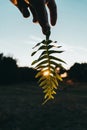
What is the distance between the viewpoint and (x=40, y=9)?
73 centimetres

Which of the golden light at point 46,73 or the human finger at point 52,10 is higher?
the human finger at point 52,10

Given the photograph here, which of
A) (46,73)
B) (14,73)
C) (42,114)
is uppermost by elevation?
(14,73)

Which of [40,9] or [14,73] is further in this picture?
[14,73]

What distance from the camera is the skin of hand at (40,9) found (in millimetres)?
730

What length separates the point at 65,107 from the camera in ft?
77.8

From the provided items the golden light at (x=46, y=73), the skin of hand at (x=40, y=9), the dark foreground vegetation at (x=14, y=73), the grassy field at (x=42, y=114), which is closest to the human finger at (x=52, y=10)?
the skin of hand at (x=40, y=9)

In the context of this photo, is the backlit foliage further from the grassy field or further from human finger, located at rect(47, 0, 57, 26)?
the grassy field

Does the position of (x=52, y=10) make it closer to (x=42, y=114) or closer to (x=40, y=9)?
(x=40, y=9)

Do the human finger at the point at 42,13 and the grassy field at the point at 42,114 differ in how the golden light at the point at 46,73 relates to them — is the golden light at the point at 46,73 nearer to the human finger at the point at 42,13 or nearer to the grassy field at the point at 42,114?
the human finger at the point at 42,13

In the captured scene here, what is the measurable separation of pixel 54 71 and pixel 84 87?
35.2 m

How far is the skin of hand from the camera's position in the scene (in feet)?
2.40

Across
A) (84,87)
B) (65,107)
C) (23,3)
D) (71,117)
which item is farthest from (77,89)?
(23,3)

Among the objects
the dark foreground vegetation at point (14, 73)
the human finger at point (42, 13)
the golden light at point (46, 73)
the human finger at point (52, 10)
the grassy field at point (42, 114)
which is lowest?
the grassy field at point (42, 114)

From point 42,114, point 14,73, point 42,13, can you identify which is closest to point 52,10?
point 42,13
